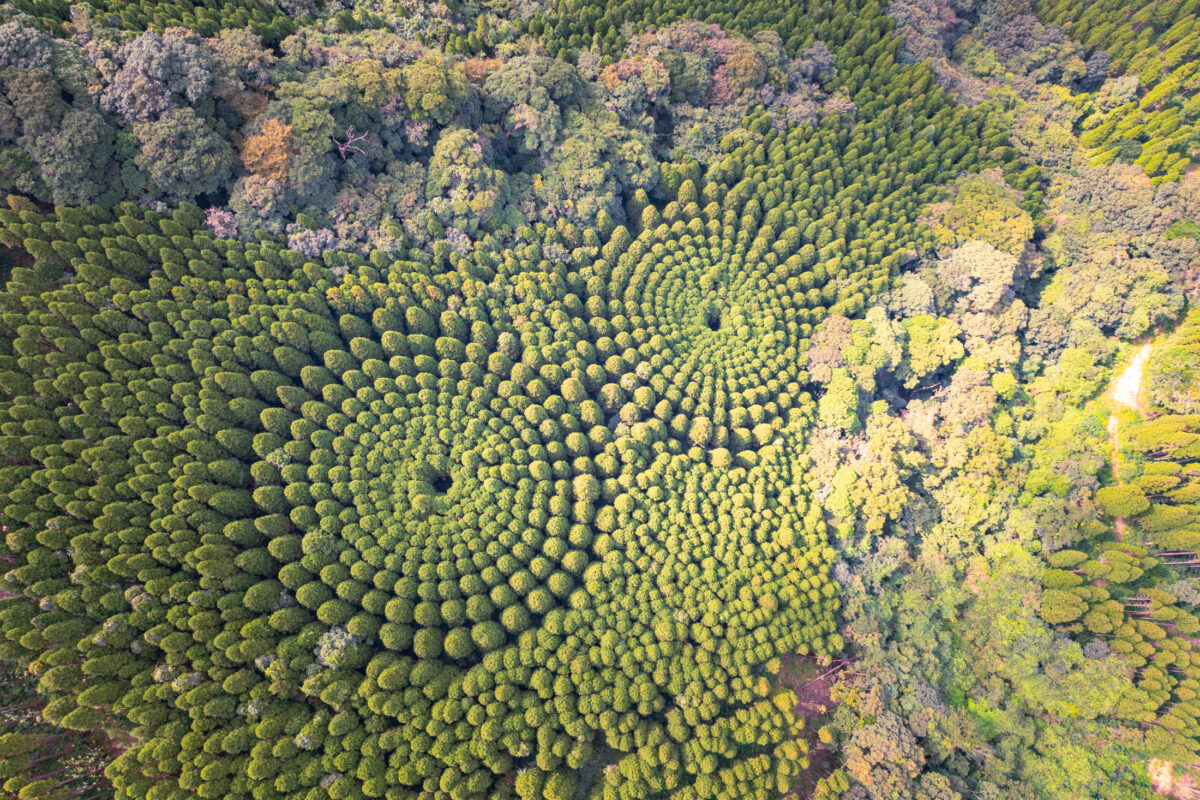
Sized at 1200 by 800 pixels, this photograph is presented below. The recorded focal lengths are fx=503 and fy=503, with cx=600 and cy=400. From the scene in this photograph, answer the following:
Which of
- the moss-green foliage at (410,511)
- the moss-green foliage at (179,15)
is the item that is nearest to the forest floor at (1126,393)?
the moss-green foliage at (410,511)

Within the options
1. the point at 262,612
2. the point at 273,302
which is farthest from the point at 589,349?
the point at 262,612

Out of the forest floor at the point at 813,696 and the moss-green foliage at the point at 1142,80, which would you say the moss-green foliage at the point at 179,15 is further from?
the moss-green foliage at the point at 1142,80

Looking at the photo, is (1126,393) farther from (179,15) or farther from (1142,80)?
(179,15)

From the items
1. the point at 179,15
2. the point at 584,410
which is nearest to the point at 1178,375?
the point at 584,410

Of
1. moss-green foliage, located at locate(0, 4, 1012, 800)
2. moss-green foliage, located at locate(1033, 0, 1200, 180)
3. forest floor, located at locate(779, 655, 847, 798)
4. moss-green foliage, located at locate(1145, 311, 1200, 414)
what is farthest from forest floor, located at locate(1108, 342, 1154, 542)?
forest floor, located at locate(779, 655, 847, 798)

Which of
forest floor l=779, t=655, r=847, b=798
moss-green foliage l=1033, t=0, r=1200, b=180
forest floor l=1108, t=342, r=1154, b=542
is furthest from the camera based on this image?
moss-green foliage l=1033, t=0, r=1200, b=180

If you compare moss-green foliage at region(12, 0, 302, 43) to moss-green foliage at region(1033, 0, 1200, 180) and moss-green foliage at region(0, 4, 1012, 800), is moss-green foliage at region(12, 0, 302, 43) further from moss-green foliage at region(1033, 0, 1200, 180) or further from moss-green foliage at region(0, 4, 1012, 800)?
moss-green foliage at region(1033, 0, 1200, 180)
